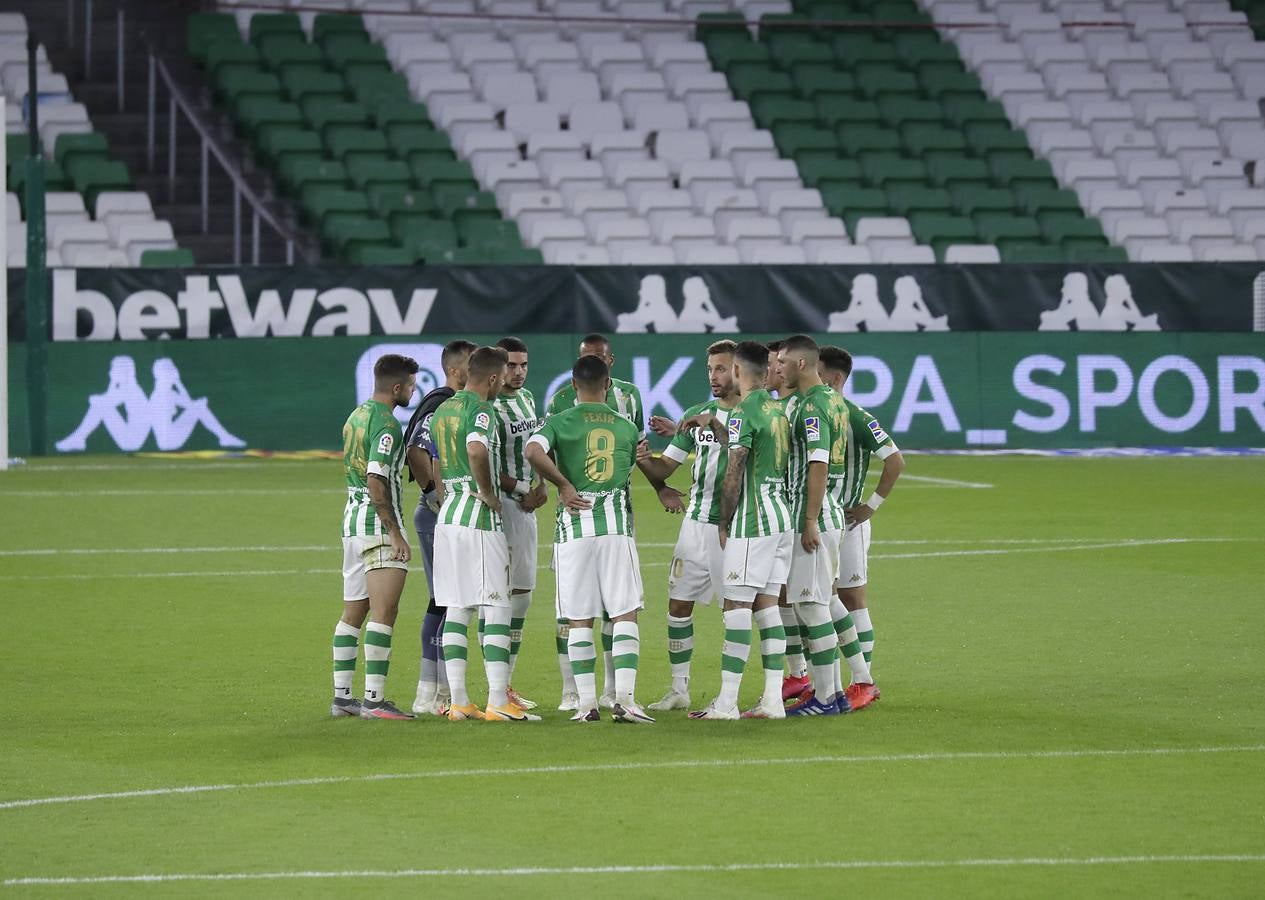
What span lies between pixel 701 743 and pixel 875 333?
17750 millimetres

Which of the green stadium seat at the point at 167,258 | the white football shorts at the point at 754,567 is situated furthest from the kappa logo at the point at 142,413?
the white football shorts at the point at 754,567

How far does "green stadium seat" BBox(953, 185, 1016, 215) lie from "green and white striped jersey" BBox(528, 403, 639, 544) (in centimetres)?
2245

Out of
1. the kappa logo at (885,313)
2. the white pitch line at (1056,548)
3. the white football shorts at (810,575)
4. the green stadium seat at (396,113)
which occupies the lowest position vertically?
the white pitch line at (1056,548)

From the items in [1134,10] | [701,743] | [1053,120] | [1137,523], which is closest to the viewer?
[701,743]

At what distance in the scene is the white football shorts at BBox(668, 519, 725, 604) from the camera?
10.5m

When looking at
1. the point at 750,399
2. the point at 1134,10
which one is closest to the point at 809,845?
the point at 750,399

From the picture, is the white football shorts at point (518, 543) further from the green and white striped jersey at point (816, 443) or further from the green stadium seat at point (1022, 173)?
the green stadium seat at point (1022, 173)

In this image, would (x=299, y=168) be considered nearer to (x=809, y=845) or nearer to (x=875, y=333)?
(x=875, y=333)

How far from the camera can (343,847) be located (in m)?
7.62

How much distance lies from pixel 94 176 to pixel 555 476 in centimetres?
2100

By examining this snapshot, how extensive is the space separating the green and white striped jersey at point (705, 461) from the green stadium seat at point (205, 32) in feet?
76.4

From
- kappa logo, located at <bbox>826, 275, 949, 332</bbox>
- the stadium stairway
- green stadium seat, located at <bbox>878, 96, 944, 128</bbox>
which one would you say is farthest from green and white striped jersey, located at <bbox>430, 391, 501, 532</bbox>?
green stadium seat, located at <bbox>878, 96, 944, 128</bbox>

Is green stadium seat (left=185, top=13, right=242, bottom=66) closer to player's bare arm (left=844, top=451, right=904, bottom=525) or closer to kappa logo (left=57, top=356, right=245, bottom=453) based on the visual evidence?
kappa logo (left=57, top=356, right=245, bottom=453)

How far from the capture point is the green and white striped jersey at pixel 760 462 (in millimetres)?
10211
